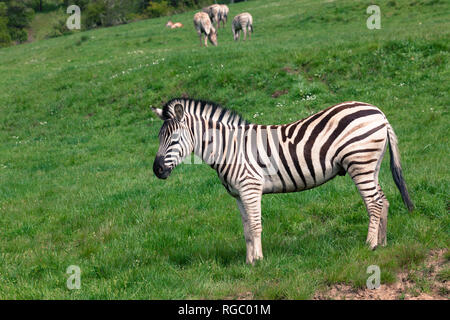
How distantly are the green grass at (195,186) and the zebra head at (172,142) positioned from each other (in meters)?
1.47

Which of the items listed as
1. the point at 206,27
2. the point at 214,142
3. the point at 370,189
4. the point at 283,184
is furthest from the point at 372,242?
the point at 206,27

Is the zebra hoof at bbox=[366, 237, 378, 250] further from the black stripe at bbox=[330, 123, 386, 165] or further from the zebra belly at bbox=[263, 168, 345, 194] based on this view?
the black stripe at bbox=[330, 123, 386, 165]

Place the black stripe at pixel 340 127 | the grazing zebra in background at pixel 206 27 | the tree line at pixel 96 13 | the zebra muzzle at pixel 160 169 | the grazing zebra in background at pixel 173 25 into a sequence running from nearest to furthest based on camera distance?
1. the zebra muzzle at pixel 160 169
2. the black stripe at pixel 340 127
3. the grazing zebra in background at pixel 206 27
4. the grazing zebra in background at pixel 173 25
5. the tree line at pixel 96 13

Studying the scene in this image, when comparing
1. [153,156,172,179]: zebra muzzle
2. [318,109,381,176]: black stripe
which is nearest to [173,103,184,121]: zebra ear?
[153,156,172,179]: zebra muzzle

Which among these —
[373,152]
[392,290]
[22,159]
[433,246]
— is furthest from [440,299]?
[22,159]

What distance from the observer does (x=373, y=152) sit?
5840 mm

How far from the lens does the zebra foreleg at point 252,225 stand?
19.2ft

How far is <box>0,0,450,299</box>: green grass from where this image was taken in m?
5.79

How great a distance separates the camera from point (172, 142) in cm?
585

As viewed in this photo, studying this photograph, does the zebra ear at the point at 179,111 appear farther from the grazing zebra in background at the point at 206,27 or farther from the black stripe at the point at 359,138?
the grazing zebra in background at the point at 206,27

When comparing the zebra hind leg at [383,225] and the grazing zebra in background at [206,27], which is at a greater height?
the grazing zebra in background at [206,27]

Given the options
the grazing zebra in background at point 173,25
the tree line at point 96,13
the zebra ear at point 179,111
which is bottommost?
the zebra ear at point 179,111

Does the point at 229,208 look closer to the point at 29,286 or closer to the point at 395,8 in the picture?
the point at 29,286

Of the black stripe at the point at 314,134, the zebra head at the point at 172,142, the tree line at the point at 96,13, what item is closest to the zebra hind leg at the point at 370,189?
the black stripe at the point at 314,134
